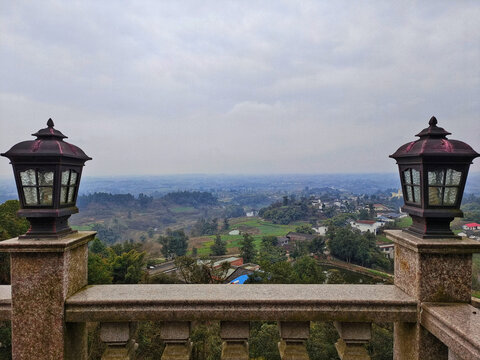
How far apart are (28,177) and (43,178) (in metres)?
0.13

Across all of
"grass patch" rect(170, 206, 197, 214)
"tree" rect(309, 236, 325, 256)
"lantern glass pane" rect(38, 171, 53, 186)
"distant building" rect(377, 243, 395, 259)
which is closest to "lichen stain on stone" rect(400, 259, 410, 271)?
"lantern glass pane" rect(38, 171, 53, 186)

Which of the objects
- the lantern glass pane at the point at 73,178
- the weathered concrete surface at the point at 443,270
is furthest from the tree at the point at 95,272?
the weathered concrete surface at the point at 443,270

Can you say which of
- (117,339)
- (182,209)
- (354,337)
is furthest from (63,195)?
(182,209)

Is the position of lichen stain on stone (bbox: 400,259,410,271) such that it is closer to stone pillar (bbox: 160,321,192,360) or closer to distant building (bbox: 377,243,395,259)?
stone pillar (bbox: 160,321,192,360)

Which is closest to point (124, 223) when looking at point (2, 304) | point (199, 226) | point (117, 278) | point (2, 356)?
point (199, 226)

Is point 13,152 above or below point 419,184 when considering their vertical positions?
above

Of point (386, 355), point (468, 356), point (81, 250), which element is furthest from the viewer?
point (386, 355)

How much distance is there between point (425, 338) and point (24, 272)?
3437mm

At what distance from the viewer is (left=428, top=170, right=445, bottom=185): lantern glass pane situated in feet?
8.25

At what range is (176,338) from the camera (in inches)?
96.6

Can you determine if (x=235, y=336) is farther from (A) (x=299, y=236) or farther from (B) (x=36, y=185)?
(A) (x=299, y=236)

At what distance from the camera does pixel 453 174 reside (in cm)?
251

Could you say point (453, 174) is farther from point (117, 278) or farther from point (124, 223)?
point (124, 223)

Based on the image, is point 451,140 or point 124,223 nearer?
point 451,140
